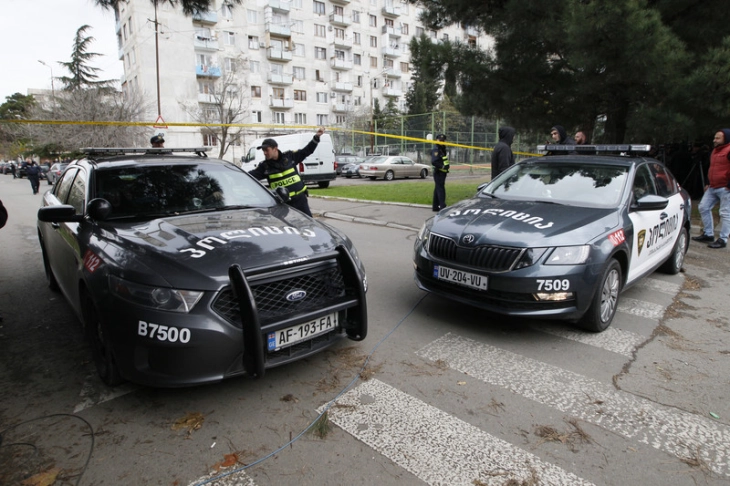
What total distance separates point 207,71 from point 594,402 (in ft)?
171

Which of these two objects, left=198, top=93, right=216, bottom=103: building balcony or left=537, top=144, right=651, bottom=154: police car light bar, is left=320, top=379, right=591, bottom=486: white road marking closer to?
left=537, top=144, right=651, bottom=154: police car light bar

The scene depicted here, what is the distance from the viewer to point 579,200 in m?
4.86

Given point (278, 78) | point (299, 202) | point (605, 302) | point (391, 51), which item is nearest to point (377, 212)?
point (299, 202)

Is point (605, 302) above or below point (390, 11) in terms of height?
below

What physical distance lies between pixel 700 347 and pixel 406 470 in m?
3.12

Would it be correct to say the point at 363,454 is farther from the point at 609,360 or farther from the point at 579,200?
the point at 579,200

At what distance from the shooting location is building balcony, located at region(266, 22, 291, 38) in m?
52.3

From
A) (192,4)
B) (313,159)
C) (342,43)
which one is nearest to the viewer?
(192,4)

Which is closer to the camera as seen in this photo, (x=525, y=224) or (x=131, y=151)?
(x=525, y=224)

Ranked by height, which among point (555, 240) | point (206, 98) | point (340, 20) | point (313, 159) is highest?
point (340, 20)

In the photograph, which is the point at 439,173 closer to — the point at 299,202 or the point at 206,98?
the point at 299,202

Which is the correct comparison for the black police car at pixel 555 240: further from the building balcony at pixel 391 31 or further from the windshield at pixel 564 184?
the building balcony at pixel 391 31

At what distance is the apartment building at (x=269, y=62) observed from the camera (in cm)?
4538

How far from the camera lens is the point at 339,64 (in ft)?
195
